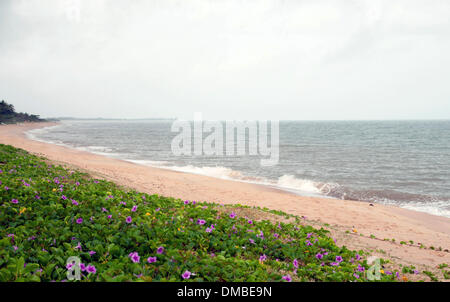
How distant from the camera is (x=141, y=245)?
15.2 ft

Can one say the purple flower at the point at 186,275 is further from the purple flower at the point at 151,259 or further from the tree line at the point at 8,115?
the tree line at the point at 8,115

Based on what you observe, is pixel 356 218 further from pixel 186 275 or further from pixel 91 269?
pixel 91 269

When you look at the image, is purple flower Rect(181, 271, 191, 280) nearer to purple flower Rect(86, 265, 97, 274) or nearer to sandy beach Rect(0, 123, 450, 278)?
purple flower Rect(86, 265, 97, 274)

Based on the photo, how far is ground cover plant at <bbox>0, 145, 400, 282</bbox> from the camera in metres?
3.82

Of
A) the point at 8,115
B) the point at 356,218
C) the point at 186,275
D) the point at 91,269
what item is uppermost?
the point at 8,115

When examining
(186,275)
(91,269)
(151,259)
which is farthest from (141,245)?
(186,275)

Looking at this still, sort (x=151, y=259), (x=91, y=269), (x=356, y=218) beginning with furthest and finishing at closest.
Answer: (x=356, y=218) → (x=151, y=259) → (x=91, y=269)

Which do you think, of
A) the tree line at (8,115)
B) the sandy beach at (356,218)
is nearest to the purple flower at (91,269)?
the sandy beach at (356,218)

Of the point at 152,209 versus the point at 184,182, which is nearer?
the point at 152,209
